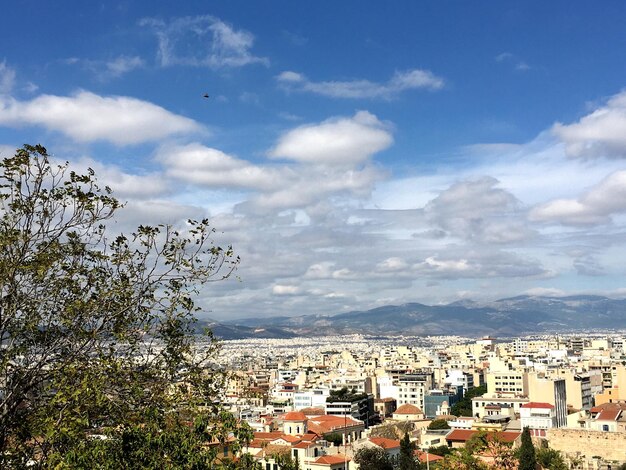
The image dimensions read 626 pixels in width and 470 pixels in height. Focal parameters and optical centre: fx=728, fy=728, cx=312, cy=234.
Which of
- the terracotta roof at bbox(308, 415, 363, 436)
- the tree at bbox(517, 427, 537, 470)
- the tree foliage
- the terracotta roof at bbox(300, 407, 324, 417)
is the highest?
the tree at bbox(517, 427, 537, 470)

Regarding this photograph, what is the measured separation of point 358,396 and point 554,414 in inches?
774

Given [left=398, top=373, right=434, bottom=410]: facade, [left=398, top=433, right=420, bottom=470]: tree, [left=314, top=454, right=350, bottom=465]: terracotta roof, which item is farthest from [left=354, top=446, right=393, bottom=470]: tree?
[left=398, top=373, right=434, bottom=410]: facade

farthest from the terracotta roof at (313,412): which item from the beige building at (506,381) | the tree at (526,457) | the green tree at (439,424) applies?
the tree at (526,457)

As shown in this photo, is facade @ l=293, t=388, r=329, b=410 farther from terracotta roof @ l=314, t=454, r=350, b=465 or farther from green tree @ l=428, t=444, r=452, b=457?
terracotta roof @ l=314, t=454, r=350, b=465

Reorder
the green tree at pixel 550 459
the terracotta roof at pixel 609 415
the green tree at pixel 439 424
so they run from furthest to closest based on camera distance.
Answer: the green tree at pixel 439 424 → the terracotta roof at pixel 609 415 → the green tree at pixel 550 459

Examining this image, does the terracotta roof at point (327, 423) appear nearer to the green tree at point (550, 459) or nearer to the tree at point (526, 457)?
the green tree at point (550, 459)

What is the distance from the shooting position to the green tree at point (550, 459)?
37463 millimetres

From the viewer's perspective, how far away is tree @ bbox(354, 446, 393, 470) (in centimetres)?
4106

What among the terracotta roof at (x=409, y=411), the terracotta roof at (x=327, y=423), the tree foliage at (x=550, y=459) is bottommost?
the terracotta roof at (x=409, y=411)

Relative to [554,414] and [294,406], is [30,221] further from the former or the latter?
[294,406]

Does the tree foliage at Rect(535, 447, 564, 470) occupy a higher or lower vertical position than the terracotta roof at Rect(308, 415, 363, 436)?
higher

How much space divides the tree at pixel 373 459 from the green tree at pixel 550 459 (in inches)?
328

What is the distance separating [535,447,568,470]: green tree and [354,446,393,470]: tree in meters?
8.33

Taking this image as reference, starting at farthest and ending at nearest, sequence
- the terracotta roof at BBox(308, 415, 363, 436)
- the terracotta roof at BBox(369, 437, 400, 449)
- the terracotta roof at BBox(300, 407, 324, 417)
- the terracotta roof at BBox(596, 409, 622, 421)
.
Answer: the terracotta roof at BBox(300, 407, 324, 417) → the terracotta roof at BBox(308, 415, 363, 436) → the terracotta roof at BBox(596, 409, 622, 421) → the terracotta roof at BBox(369, 437, 400, 449)
